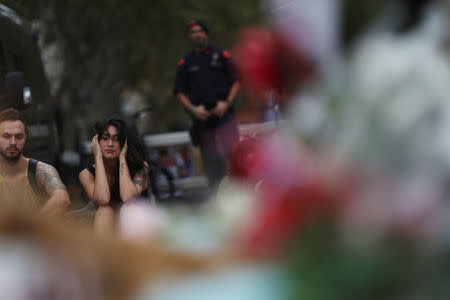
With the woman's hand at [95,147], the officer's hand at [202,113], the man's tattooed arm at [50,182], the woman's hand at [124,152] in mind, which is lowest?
the man's tattooed arm at [50,182]

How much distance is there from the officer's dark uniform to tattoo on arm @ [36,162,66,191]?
2.80 metres

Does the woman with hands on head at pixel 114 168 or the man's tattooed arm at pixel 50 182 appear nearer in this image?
the man's tattooed arm at pixel 50 182

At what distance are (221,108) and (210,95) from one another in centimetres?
19

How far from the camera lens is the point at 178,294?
1.43 meters

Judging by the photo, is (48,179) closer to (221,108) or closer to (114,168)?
(114,168)

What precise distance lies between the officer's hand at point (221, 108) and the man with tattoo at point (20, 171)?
9.31 ft

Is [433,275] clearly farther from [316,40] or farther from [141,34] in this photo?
[141,34]

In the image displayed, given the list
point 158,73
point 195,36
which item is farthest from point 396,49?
point 158,73

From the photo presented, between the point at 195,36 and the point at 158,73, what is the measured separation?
1515 centimetres

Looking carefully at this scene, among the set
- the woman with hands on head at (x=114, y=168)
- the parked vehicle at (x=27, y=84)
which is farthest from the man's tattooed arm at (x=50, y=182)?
the woman with hands on head at (x=114, y=168)

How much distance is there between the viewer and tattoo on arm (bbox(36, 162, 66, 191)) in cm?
435

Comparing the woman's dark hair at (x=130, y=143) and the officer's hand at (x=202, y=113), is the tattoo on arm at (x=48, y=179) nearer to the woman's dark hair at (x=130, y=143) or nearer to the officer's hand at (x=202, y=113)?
the woman's dark hair at (x=130, y=143)

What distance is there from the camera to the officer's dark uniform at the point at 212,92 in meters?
7.20

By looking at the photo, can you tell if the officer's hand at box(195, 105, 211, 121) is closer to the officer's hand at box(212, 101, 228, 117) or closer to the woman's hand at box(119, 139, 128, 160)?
the officer's hand at box(212, 101, 228, 117)
